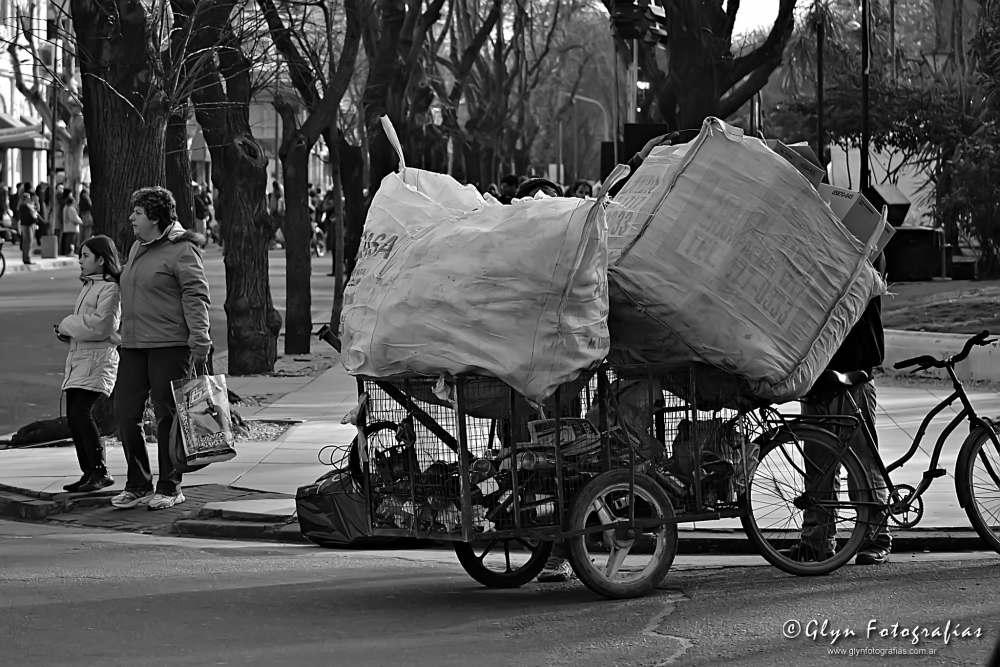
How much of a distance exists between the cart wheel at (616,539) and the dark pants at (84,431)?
176 inches

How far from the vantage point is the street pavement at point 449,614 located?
578 cm

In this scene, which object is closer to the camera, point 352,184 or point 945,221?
point 945,221

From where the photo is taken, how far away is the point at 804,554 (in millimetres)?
7398

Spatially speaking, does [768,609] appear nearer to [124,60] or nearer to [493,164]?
[124,60]

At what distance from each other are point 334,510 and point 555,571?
3.66ft

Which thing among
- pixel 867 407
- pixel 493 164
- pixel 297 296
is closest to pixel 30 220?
pixel 493 164

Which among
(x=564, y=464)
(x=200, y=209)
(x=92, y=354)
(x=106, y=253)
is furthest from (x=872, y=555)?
(x=200, y=209)

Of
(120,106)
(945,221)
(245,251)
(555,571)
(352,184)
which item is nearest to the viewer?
(555,571)

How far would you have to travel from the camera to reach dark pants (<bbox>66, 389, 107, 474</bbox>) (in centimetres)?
1011

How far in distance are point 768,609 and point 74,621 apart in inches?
117

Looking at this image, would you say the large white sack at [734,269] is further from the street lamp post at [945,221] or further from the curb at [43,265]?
the curb at [43,265]

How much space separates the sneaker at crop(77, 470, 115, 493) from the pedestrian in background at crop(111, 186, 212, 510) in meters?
0.44

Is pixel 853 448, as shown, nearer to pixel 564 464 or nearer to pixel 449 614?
pixel 564 464

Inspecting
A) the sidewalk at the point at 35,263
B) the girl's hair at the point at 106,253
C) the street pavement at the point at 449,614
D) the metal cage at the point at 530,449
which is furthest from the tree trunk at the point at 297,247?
the sidewalk at the point at 35,263
